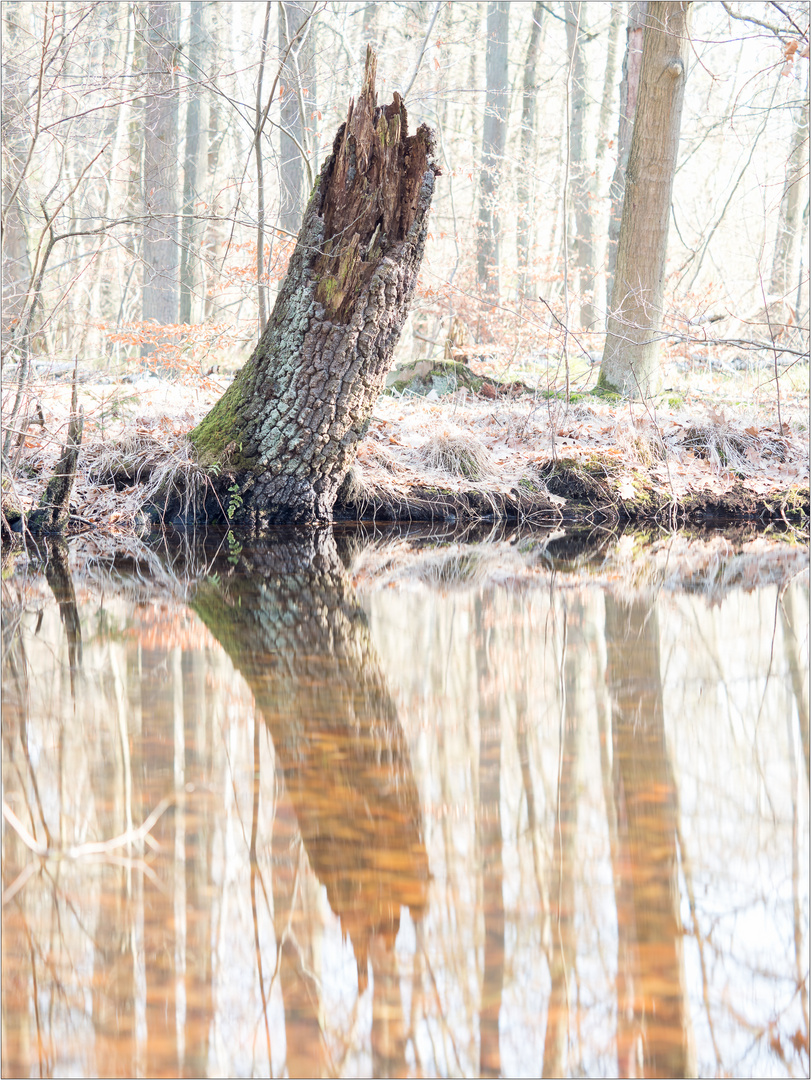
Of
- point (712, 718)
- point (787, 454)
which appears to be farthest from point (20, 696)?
point (787, 454)

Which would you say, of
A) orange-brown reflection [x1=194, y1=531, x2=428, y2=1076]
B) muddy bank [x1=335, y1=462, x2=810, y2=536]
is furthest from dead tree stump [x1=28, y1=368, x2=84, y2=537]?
muddy bank [x1=335, y1=462, x2=810, y2=536]

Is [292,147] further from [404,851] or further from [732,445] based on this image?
[404,851]

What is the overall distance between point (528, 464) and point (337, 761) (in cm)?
584

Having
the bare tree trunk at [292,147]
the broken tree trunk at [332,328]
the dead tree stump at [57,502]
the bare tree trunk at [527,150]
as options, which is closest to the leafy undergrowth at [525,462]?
the dead tree stump at [57,502]

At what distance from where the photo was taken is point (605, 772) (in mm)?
2906

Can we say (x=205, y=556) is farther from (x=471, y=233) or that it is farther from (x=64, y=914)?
(x=471, y=233)

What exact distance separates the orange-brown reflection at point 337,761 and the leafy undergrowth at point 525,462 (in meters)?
2.53

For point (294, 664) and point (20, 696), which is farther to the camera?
point (294, 664)

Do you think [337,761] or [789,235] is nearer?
[337,761]

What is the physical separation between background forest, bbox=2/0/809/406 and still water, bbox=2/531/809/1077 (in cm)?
455

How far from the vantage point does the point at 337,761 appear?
9.71 feet

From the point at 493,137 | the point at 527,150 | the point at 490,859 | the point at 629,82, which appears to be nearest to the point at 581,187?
the point at 527,150

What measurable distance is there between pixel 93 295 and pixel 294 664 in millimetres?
17686

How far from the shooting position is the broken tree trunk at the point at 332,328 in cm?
614
